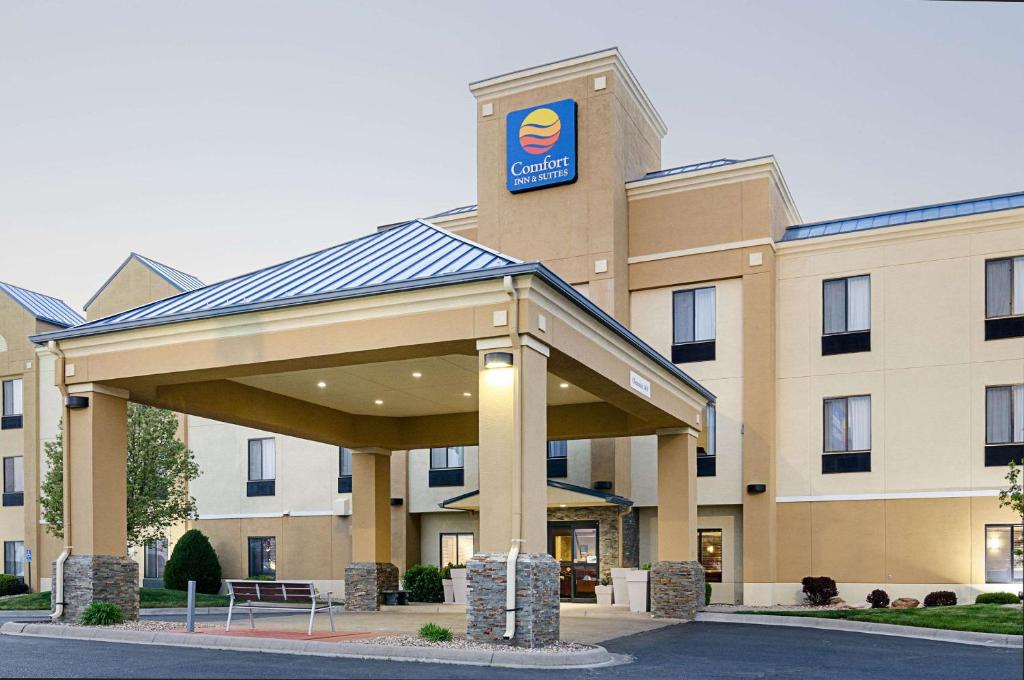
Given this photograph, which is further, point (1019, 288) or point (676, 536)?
point (1019, 288)

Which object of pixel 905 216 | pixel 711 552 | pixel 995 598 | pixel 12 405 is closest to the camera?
pixel 995 598

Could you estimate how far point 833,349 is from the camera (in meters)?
28.6

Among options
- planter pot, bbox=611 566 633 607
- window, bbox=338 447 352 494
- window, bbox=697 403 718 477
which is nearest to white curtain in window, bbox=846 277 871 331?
window, bbox=697 403 718 477

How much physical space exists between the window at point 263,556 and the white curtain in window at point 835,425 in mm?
18612

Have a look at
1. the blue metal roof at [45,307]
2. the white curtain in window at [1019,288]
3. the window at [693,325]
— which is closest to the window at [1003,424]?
the white curtain in window at [1019,288]

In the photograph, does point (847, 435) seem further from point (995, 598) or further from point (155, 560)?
point (155, 560)

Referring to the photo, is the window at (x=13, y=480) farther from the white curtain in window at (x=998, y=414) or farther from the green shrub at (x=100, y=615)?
the white curtain in window at (x=998, y=414)

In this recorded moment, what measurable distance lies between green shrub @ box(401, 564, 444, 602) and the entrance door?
3685 millimetres

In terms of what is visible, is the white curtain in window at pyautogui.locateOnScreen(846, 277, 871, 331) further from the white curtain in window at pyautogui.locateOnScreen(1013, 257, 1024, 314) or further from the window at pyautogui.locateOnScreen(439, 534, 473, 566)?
the window at pyautogui.locateOnScreen(439, 534, 473, 566)

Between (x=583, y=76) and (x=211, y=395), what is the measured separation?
15664 mm

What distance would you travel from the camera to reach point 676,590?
23750 millimetres

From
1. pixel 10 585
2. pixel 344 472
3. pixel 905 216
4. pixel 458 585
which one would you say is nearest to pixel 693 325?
pixel 905 216

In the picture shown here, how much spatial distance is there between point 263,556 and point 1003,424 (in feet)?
77.6

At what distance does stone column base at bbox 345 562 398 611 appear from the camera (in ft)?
85.2
